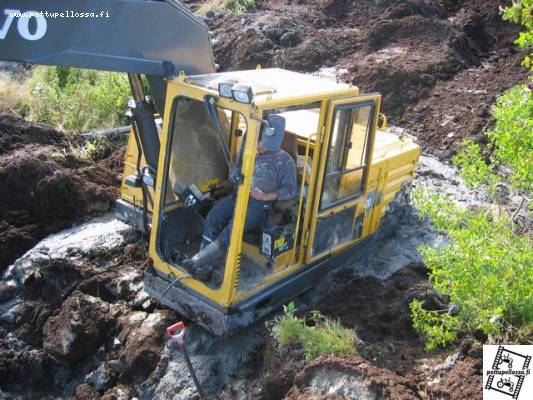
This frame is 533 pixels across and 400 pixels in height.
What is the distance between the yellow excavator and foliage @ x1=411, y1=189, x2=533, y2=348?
1.17m

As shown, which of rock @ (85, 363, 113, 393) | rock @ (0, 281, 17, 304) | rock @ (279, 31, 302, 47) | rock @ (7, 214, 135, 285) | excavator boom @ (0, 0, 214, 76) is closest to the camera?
excavator boom @ (0, 0, 214, 76)

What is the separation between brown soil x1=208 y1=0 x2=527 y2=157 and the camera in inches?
388

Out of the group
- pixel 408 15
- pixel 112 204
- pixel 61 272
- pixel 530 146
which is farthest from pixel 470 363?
pixel 408 15

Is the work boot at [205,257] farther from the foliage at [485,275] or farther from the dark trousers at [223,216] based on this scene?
the foliage at [485,275]

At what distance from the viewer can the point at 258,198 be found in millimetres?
4621

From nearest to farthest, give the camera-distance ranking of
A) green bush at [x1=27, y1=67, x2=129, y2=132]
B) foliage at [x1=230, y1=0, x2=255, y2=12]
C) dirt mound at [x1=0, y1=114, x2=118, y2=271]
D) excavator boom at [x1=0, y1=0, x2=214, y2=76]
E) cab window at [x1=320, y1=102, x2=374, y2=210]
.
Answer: excavator boom at [x1=0, y1=0, x2=214, y2=76]
cab window at [x1=320, y1=102, x2=374, y2=210]
dirt mound at [x1=0, y1=114, x2=118, y2=271]
green bush at [x1=27, y1=67, x2=129, y2=132]
foliage at [x1=230, y1=0, x2=255, y2=12]

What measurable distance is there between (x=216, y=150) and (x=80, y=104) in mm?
5458

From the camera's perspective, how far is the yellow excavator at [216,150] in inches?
146

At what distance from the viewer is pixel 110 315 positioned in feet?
16.9

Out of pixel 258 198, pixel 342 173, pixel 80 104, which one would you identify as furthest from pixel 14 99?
pixel 342 173

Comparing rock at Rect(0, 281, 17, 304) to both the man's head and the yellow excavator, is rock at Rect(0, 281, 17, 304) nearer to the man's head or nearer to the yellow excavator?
the yellow excavator

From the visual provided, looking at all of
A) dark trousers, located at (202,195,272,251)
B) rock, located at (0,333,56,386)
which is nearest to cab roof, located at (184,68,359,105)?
dark trousers, located at (202,195,272,251)

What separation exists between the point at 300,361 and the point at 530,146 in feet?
7.43

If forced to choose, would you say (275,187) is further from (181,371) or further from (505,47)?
(505,47)
